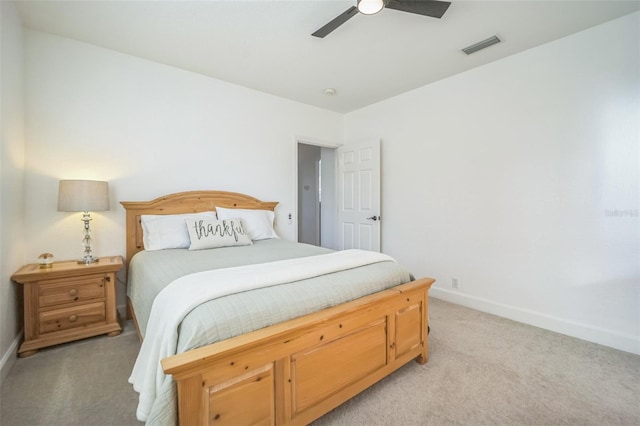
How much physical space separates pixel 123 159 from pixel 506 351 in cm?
371

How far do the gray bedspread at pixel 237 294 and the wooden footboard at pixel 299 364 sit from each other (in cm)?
5

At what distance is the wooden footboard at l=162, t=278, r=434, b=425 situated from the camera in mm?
1064

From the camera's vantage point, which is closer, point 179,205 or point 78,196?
point 78,196

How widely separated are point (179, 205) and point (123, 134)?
2.75 ft

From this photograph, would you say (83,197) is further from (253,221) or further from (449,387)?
(449,387)

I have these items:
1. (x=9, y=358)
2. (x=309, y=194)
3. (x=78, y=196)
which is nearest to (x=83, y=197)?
(x=78, y=196)

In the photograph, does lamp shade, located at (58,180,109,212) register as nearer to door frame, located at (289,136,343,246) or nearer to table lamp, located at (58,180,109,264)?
table lamp, located at (58,180,109,264)

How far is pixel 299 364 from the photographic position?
1333mm

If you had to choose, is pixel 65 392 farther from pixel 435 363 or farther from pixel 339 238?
pixel 339 238

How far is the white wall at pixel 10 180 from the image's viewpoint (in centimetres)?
187

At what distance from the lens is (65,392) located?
1.67m

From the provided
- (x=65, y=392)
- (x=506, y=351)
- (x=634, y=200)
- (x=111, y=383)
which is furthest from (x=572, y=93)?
(x=65, y=392)

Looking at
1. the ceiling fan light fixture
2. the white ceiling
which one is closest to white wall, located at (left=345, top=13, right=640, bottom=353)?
the white ceiling

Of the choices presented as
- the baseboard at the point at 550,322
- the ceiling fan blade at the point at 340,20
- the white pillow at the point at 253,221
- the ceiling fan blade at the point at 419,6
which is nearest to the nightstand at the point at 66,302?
the white pillow at the point at 253,221
